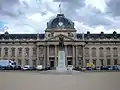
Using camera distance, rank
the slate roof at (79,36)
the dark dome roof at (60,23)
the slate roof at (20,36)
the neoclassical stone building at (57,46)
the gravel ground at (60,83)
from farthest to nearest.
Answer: the slate roof at (20,36) < the slate roof at (79,36) < the neoclassical stone building at (57,46) < the dark dome roof at (60,23) < the gravel ground at (60,83)

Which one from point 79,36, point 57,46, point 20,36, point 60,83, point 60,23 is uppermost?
point 60,23

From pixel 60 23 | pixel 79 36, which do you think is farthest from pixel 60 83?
pixel 79 36

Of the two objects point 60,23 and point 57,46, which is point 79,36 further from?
point 57,46

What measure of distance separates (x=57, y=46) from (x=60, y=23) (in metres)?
8.82

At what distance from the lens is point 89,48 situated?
107062 mm

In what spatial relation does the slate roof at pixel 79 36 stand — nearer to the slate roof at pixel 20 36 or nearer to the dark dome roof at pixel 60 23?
the slate roof at pixel 20 36

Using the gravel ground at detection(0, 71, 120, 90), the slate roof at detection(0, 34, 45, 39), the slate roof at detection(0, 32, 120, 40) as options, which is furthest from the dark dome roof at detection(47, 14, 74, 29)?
the gravel ground at detection(0, 71, 120, 90)

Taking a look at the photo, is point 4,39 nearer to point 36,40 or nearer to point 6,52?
point 6,52

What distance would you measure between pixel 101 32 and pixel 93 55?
32.3 ft

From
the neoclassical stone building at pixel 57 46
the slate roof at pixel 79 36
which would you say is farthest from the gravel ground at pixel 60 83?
the slate roof at pixel 79 36

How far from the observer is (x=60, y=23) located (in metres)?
104

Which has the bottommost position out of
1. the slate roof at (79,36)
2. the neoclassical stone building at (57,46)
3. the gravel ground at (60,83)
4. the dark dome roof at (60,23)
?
the gravel ground at (60,83)

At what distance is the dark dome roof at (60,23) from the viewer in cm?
10436

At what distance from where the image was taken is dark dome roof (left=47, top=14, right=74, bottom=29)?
342 feet
